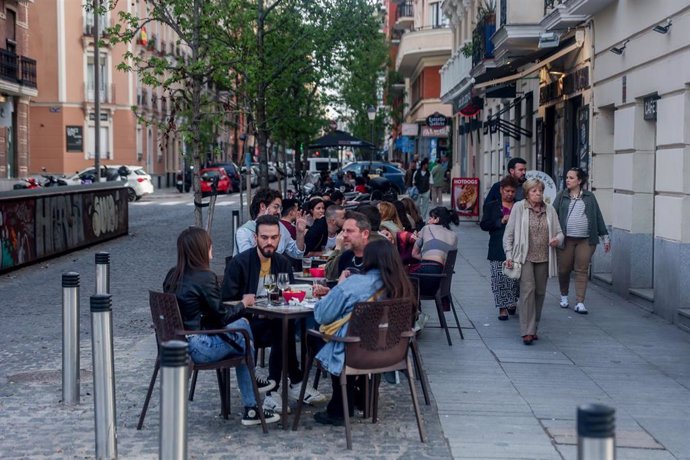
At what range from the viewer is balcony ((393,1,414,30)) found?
70438mm

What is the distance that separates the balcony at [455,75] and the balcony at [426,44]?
7.02 metres

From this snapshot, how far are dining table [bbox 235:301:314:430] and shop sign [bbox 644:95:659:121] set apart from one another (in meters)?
7.55

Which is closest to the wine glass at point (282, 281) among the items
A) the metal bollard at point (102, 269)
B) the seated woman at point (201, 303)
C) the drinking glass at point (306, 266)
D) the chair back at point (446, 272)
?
the seated woman at point (201, 303)

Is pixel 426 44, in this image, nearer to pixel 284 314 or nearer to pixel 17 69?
pixel 17 69

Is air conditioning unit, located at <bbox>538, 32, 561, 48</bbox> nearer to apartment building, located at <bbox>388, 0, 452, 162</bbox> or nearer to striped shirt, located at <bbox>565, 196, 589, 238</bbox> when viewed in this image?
striped shirt, located at <bbox>565, 196, 589, 238</bbox>

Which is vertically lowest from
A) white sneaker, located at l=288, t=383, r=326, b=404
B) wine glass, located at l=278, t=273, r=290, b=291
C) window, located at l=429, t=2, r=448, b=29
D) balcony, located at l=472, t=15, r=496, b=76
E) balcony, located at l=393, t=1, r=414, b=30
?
white sneaker, located at l=288, t=383, r=326, b=404

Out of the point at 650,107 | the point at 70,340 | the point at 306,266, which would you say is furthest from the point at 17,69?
the point at 70,340

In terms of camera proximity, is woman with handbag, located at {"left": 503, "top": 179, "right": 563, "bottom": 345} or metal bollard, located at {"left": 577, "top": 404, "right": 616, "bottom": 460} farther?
woman with handbag, located at {"left": 503, "top": 179, "right": 563, "bottom": 345}

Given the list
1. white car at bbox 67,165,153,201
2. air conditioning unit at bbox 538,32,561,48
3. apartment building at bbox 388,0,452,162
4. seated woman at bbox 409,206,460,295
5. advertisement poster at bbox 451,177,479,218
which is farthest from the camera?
apartment building at bbox 388,0,452,162

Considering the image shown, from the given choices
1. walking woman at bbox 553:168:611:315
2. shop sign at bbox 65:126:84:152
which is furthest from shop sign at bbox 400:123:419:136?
walking woman at bbox 553:168:611:315

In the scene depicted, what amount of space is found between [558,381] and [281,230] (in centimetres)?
334

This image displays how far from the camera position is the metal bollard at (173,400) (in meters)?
4.85

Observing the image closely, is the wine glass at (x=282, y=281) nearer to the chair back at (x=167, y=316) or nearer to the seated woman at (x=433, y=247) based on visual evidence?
the chair back at (x=167, y=316)

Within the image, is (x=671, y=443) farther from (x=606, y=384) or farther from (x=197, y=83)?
(x=197, y=83)
